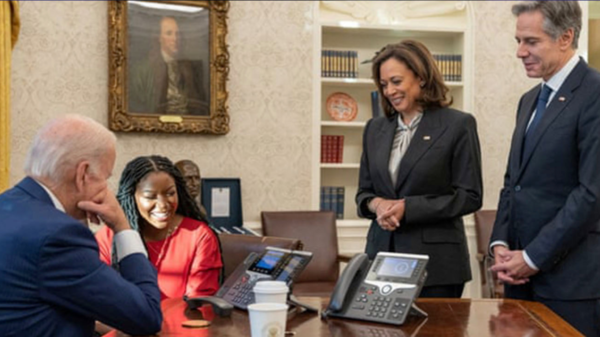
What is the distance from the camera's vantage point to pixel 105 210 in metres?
1.79

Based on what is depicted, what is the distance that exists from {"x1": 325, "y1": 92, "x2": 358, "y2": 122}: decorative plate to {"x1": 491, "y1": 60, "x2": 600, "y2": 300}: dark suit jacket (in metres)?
3.07

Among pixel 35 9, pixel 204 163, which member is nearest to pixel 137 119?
pixel 204 163

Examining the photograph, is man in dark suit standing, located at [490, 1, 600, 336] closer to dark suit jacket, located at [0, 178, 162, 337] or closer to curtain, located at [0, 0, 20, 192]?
dark suit jacket, located at [0, 178, 162, 337]

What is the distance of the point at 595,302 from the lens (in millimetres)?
2223

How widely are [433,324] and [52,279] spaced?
92 centimetres

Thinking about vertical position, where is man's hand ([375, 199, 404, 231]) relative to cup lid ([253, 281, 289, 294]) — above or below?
above

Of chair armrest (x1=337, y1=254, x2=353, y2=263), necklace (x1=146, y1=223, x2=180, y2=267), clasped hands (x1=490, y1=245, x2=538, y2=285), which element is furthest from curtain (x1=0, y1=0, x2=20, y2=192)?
clasped hands (x1=490, y1=245, x2=538, y2=285)

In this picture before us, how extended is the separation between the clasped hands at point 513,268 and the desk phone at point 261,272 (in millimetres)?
696

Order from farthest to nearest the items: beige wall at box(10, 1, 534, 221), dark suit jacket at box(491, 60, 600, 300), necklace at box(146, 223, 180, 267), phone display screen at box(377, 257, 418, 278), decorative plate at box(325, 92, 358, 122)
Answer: decorative plate at box(325, 92, 358, 122) < beige wall at box(10, 1, 534, 221) < necklace at box(146, 223, 180, 267) < dark suit jacket at box(491, 60, 600, 300) < phone display screen at box(377, 257, 418, 278)

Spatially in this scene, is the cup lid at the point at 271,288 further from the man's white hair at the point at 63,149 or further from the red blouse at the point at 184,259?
the red blouse at the point at 184,259

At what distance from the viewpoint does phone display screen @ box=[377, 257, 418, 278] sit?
6.24 ft

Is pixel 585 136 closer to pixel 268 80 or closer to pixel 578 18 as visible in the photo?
pixel 578 18

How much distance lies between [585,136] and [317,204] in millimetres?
3075

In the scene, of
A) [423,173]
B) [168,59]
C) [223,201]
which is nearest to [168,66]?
[168,59]
